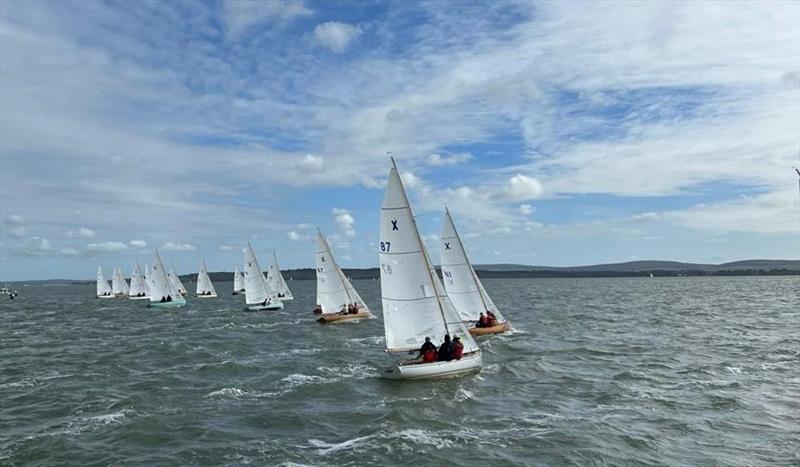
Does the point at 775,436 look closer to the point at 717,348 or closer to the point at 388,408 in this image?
the point at 388,408

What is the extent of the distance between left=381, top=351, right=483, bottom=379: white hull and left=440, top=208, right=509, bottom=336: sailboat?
554 inches

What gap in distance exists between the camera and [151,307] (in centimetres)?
8138

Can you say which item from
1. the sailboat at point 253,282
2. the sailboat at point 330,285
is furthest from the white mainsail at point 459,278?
the sailboat at point 253,282

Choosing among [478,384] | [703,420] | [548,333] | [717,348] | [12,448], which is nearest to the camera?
[12,448]

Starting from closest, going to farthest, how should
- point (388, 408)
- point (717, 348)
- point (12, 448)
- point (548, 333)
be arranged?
point (12, 448), point (388, 408), point (717, 348), point (548, 333)

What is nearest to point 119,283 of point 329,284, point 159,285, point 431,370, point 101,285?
point 101,285

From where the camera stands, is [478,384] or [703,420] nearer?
[703,420]

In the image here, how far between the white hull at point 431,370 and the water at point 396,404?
1.13 feet

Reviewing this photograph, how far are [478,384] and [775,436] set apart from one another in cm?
1013

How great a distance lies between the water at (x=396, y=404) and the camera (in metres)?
16.1

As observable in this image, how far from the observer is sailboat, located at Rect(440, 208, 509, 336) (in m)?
39.5

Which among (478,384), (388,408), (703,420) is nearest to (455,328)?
(478,384)

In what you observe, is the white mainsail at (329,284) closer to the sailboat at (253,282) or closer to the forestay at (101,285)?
the sailboat at (253,282)

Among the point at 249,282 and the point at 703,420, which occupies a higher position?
the point at 249,282
